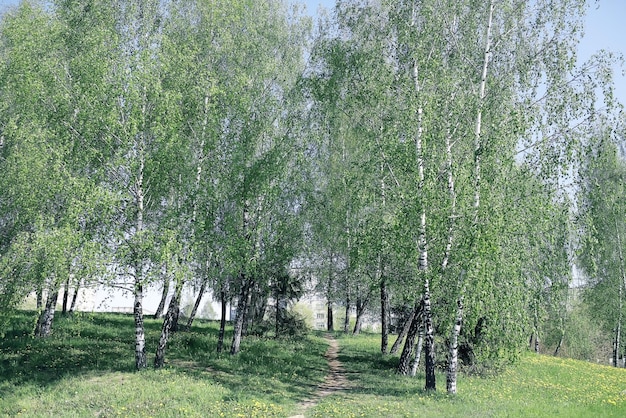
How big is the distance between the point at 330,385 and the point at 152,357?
24.4 feet

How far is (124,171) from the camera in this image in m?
19.7

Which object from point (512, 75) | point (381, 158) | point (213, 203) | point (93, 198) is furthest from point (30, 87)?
point (512, 75)

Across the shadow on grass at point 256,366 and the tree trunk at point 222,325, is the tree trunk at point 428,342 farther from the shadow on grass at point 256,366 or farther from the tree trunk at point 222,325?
the tree trunk at point 222,325

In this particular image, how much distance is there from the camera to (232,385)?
1738cm

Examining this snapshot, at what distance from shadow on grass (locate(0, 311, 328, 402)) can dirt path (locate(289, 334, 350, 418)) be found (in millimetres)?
356

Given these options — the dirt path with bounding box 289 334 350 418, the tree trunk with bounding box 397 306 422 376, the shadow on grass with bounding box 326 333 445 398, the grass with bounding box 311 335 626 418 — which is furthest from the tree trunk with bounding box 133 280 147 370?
the tree trunk with bounding box 397 306 422 376

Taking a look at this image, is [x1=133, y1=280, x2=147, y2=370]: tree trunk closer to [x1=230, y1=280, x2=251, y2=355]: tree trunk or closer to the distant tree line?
the distant tree line

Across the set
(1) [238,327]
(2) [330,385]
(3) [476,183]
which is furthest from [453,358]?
(1) [238,327]

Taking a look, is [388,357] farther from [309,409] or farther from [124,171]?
[124,171]

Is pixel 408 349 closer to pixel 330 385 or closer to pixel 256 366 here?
pixel 330 385

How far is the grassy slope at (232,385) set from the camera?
14.5m

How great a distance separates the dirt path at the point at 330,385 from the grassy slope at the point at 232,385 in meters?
0.34

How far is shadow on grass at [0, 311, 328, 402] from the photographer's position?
17.9 m

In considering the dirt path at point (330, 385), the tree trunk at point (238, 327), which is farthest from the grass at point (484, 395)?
the tree trunk at point (238, 327)
